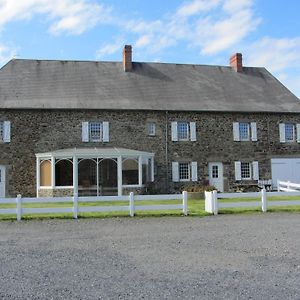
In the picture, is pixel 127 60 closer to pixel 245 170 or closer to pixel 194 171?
pixel 194 171

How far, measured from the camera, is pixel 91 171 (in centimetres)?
2370

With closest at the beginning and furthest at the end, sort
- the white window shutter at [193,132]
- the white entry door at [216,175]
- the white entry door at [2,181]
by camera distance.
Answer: the white entry door at [2,181] → the white window shutter at [193,132] → the white entry door at [216,175]

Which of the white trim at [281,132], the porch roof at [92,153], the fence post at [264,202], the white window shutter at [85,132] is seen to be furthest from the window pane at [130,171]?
the fence post at [264,202]

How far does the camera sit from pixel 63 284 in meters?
5.81

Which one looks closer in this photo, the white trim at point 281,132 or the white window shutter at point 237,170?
the white window shutter at point 237,170

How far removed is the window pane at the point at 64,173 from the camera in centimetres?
2188

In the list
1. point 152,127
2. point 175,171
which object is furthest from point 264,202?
point 152,127

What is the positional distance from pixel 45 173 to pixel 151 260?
15699 mm

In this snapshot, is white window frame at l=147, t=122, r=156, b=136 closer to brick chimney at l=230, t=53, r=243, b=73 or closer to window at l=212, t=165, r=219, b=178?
window at l=212, t=165, r=219, b=178

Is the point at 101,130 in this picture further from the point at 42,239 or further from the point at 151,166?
the point at 42,239

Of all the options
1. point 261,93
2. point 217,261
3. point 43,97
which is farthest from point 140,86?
point 217,261

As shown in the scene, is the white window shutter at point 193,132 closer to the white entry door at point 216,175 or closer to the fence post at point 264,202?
the white entry door at point 216,175

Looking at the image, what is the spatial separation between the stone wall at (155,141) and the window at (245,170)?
392 mm

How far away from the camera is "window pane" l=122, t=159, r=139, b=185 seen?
2281cm
